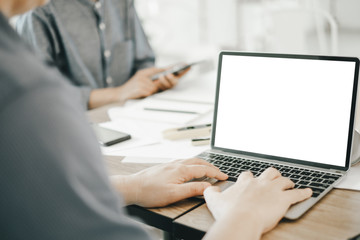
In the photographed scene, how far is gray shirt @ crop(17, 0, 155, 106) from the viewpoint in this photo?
186 cm

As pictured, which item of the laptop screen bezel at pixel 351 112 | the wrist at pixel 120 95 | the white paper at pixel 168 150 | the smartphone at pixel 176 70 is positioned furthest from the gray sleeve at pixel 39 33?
the laptop screen bezel at pixel 351 112

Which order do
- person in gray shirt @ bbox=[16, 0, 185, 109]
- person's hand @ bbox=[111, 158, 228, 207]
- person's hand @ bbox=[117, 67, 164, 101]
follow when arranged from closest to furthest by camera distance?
person's hand @ bbox=[111, 158, 228, 207] < person's hand @ bbox=[117, 67, 164, 101] < person in gray shirt @ bbox=[16, 0, 185, 109]

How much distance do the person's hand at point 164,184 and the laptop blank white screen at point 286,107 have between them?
167 millimetres

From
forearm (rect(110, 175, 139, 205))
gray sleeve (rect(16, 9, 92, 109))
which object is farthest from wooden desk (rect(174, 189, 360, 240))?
gray sleeve (rect(16, 9, 92, 109))

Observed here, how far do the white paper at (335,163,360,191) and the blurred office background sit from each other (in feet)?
5.46

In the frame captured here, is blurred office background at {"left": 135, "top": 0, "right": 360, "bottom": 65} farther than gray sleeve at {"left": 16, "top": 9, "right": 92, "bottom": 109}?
Yes

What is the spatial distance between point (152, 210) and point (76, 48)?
4.34ft

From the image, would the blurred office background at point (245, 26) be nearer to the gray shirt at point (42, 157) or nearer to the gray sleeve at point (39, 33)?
the gray sleeve at point (39, 33)

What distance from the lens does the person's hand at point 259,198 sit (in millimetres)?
659

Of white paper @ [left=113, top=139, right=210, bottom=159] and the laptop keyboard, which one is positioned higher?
the laptop keyboard

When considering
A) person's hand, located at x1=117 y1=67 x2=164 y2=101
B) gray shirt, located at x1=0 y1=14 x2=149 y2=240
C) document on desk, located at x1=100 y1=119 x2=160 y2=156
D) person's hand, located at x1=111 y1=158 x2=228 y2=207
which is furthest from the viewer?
person's hand, located at x1=117 y1=67 x2=164 y2=101

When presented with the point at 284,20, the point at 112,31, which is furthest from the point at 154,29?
the point at 112,31

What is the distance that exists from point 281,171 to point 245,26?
3.09 metres

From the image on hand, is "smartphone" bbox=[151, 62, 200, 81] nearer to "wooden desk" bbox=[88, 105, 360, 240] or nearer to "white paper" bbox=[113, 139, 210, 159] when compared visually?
"white paper" bbox=[113, 139, 210, 159]
